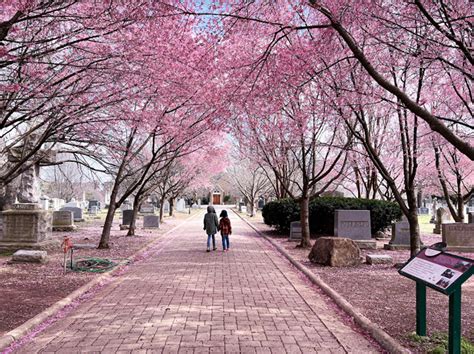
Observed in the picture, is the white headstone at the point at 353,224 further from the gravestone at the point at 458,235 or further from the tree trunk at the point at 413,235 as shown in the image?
the tree trunk at the point at 413,235

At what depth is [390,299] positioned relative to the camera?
7.39 metres

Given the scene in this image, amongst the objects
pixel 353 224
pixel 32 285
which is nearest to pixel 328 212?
pixel 353 224

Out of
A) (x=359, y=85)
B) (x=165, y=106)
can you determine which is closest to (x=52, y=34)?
(x=165, y=106)

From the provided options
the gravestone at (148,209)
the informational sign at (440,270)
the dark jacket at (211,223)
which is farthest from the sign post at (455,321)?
the gravestone at (148,209)

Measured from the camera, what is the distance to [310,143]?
53.0ft

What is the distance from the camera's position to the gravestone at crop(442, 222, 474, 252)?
15532mm

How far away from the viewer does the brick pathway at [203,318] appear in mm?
4965

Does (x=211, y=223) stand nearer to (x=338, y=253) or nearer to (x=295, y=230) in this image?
(x=338, y=253)

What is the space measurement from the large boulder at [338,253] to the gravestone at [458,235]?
6.05 meters

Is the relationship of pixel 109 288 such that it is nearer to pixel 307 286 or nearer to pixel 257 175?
pixel 307 286

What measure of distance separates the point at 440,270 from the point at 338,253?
694cm

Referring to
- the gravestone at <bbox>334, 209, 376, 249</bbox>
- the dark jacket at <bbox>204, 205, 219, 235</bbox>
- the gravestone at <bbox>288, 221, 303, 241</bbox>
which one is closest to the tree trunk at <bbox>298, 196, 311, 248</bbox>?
the gravestone at <bbox>334, 209, 376, 249</bbox>

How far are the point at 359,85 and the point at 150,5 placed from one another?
255 inches

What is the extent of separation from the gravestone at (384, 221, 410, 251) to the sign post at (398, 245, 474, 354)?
38.0ft
